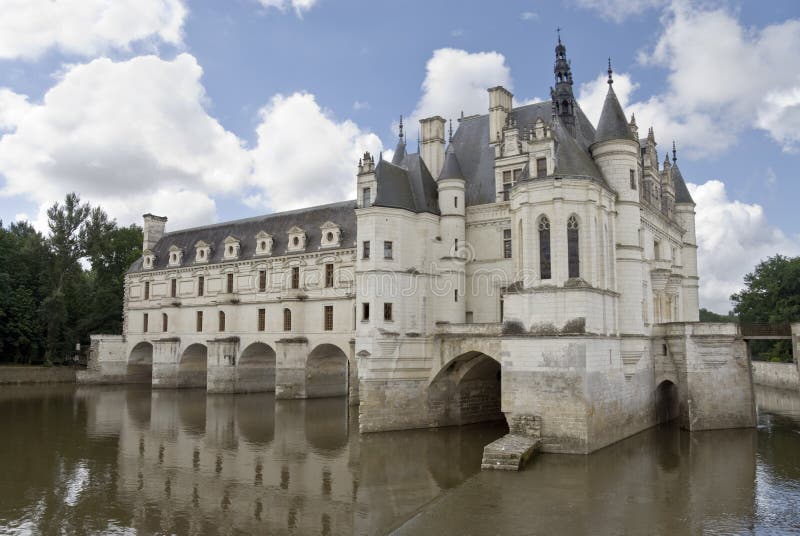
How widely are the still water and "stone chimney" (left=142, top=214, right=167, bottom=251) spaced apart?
82.4 feet

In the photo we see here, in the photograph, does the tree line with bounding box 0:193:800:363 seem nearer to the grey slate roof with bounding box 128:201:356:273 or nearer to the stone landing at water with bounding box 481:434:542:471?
the grey slate roof with bounding box 128:201:356:273

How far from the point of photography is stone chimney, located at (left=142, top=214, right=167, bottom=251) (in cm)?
5312

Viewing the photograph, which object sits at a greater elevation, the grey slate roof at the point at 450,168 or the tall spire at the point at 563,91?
the tall spire at the point at 563,91

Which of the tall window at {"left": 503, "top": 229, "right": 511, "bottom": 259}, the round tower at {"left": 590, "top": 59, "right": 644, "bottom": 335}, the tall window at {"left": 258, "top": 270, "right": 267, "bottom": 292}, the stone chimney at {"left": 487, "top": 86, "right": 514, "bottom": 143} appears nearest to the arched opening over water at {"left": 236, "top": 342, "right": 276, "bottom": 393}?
the tall window at {"left": 258, "top": 270, "right": 267, "bottom": 292}

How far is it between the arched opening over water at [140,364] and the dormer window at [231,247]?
1211 centimetres

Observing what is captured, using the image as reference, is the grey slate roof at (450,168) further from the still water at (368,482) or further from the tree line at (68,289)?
the tree line at (68,289)

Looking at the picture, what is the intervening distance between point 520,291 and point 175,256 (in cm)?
3463

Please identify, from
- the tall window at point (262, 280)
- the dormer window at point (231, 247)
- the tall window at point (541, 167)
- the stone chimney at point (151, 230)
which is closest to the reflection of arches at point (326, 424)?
the tall window at point (262, 280)

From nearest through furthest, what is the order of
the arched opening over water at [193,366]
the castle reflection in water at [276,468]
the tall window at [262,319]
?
the castle reflection in water at [276,468]
the tall window at [262,319]
the arched opening over water at [193,366]

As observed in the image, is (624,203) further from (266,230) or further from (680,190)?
(266,230)

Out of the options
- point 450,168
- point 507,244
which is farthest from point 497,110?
point 507,244

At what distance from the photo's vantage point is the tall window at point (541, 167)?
23.1 metres

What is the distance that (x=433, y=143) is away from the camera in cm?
3097

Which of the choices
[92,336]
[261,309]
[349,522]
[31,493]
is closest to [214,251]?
[261,309]
